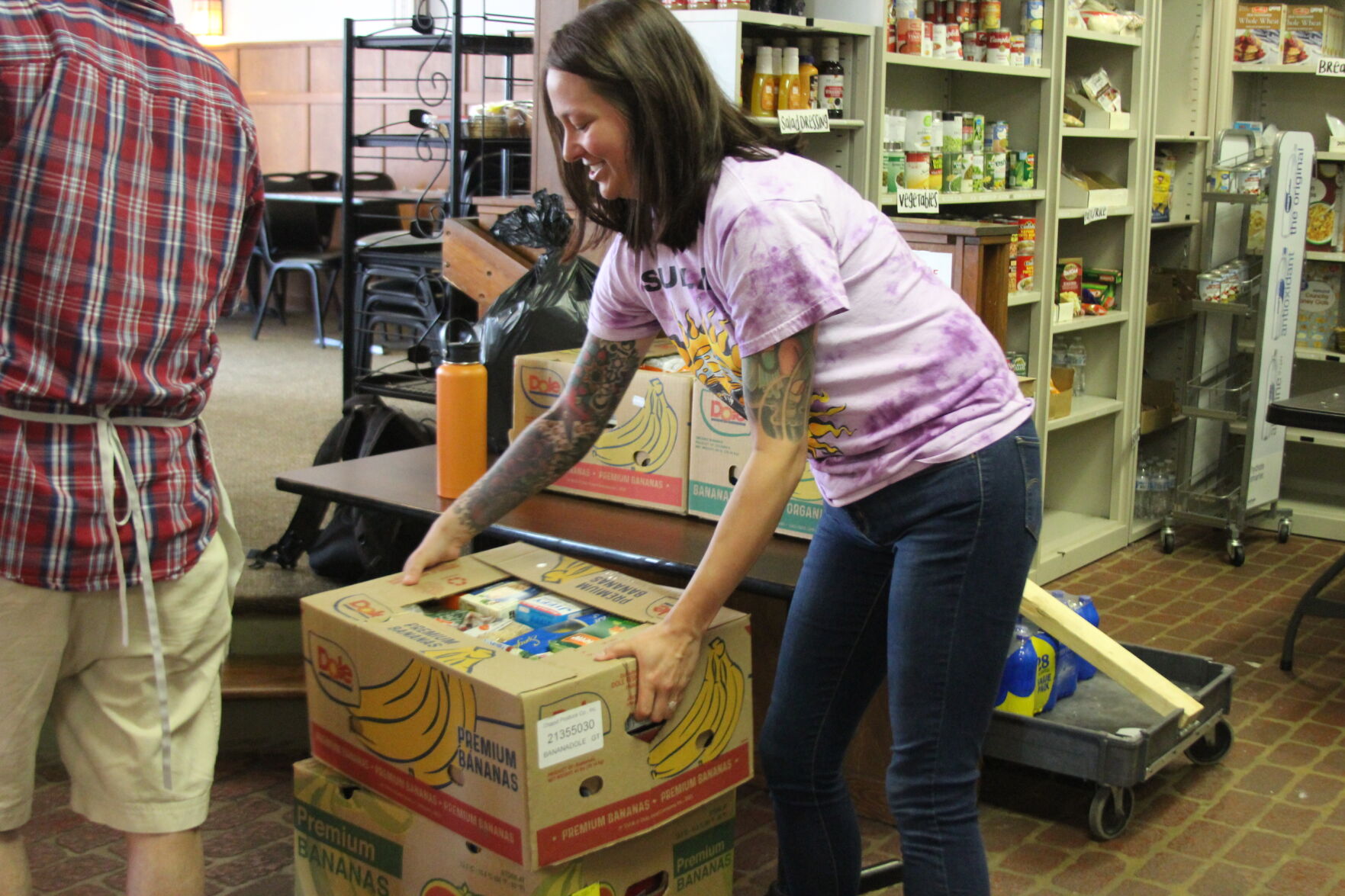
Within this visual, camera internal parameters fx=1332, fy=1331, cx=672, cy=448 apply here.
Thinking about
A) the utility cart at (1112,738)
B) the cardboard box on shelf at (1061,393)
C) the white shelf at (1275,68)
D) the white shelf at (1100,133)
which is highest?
the white shelf at (1275,68)

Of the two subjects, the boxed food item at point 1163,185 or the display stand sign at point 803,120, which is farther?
the boxed food item at point 1163,185

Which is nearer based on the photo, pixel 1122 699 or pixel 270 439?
pixel 1122 699

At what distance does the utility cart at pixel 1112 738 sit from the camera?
253cm

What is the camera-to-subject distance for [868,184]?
3.53 meters

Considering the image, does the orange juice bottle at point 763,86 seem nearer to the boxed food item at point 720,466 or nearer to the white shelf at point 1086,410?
the boxed food item at point 720,466

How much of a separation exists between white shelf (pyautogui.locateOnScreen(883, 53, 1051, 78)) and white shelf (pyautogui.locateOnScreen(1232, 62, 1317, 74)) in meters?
1.21

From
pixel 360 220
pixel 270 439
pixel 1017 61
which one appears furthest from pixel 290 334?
pixel 1017 61

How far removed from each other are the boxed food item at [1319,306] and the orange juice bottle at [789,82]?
2.60 meters

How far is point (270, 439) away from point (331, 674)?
3784mm

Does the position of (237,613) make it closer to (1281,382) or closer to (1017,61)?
(1017,61)

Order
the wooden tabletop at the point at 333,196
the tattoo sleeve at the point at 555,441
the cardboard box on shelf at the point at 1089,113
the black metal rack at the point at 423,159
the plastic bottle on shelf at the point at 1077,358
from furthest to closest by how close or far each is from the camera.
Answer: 1. the wooden tabletop at the point at 333,196
2. the black metal rack at the point at 423,159
3. the plastic bottle on shelf at the point at 1077,358
4. the cardboard box on shelf at the point at 1089,113
5. the tattoo sleeve at the point at 555,441

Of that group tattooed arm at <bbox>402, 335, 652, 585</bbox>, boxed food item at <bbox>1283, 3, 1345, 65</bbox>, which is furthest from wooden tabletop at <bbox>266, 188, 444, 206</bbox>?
tattooed arm at <bbox>402, 335, 652, 585</bbox>

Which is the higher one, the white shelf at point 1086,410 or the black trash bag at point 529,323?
the black trash bag at point 529,323

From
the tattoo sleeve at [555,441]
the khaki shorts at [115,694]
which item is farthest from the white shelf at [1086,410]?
the khaki shorts at [115,694]
